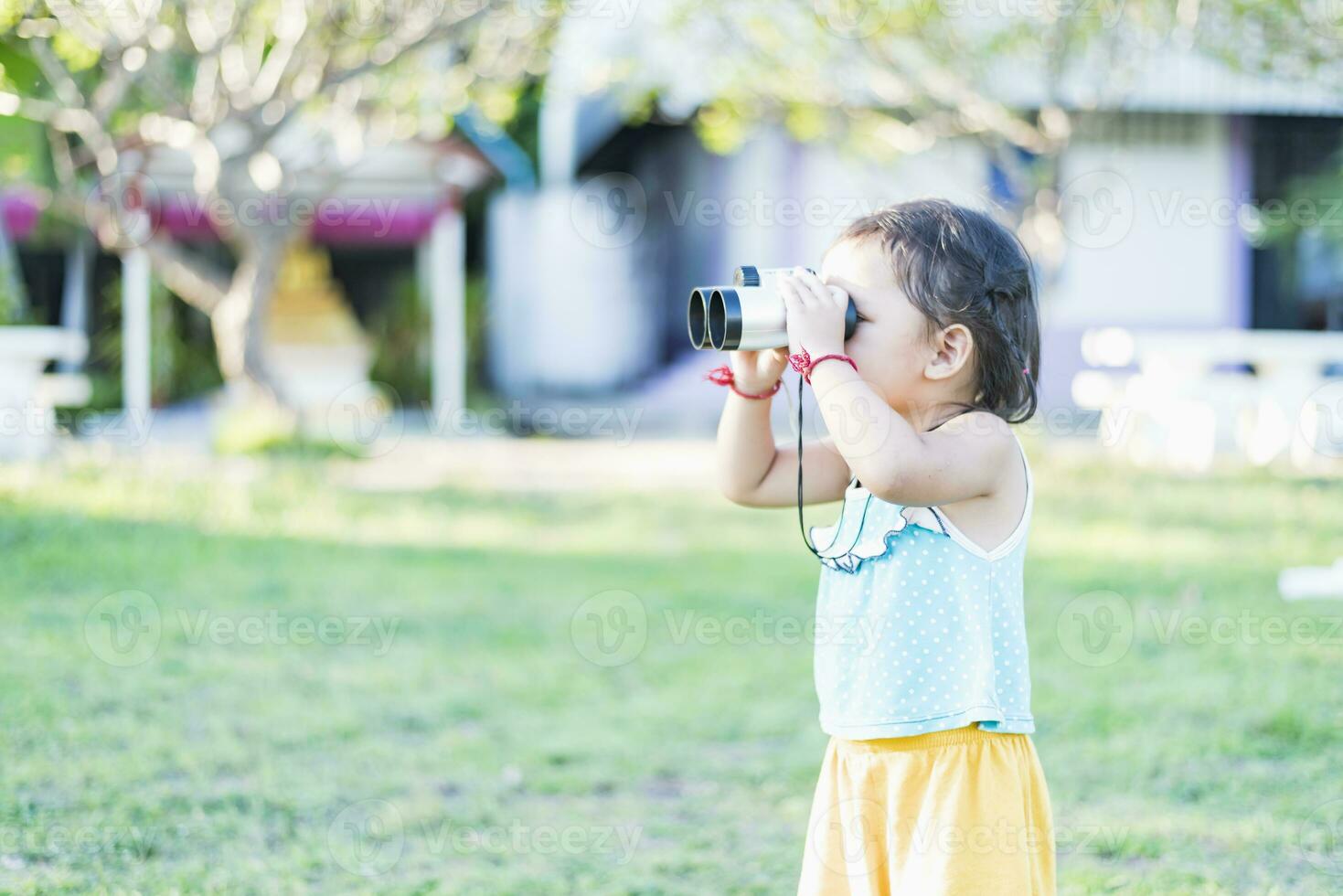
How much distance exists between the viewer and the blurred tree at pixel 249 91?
7.46 meters

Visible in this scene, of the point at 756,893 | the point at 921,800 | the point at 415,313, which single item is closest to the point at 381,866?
the point at 756,893

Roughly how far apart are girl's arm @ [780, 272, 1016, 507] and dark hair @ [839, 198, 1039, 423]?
92 mm

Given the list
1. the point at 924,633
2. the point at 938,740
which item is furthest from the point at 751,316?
the point at 938,740

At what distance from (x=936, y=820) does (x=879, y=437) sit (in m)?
0.51

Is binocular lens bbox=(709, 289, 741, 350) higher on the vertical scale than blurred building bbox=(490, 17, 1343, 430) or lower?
lower

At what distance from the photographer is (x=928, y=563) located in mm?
1900

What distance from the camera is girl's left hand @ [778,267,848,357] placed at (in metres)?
1.81

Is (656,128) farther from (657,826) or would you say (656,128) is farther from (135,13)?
(657,826)

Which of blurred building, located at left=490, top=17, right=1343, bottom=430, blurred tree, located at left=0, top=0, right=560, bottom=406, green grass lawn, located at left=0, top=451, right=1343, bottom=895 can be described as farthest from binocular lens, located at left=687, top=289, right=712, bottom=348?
blurred building, located at left=490, top=17, right=1343, bottom=430

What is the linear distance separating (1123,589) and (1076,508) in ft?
6.76

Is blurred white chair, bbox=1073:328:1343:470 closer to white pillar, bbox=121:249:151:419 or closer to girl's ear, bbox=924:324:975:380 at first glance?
girl's ear, bbox=924:324:975:380

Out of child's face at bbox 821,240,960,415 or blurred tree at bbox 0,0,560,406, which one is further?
blurred tree at bbox 0,0,560,406

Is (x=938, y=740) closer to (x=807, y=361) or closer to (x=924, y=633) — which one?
(x=924, y=633)

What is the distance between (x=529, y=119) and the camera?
50.0 ft
